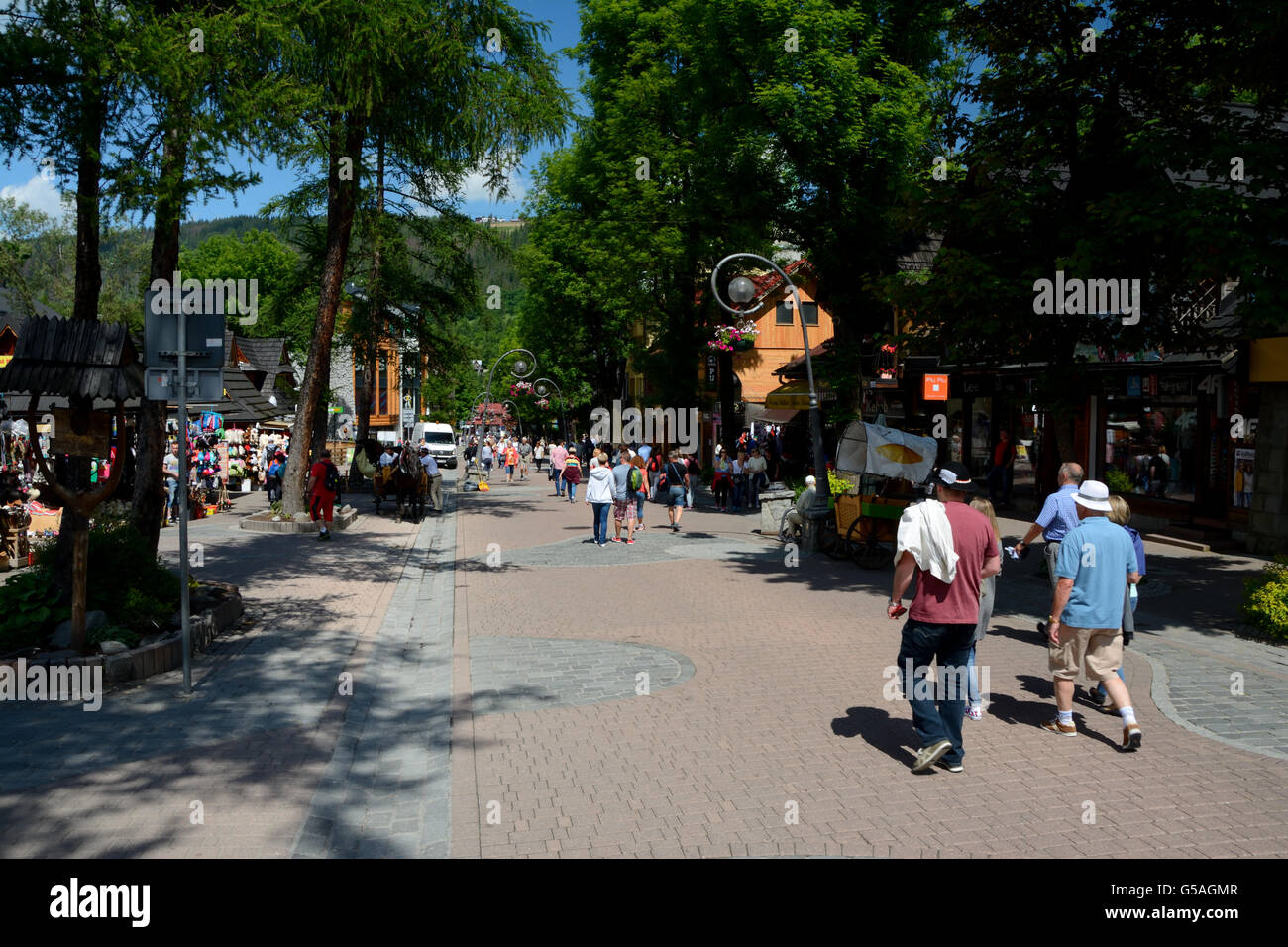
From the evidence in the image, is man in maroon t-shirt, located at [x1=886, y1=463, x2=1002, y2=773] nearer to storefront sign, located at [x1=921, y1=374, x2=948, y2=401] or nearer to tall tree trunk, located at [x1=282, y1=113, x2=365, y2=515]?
tall tree trunk, located at [x1=282, y1=113, x2=365, y2=515]

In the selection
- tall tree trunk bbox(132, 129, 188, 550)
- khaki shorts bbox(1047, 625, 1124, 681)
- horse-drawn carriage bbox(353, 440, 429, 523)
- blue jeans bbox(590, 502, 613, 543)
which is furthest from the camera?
horse-drawn carriage bbox(353, 440, 429, 523)

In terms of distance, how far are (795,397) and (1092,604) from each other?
19.8 m

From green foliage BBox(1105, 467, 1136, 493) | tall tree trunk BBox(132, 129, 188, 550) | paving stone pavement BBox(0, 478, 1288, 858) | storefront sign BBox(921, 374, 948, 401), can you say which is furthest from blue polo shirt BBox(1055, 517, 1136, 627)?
storefront sign BBox(921, 374, 948, 401)

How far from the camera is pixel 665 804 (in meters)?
5.54

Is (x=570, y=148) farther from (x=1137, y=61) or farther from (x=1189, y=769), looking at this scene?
(x=1189, y=769)

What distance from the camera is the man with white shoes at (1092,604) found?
22.1 ft

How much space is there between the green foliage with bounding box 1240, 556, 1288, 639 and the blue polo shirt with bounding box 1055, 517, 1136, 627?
4243 millimetres

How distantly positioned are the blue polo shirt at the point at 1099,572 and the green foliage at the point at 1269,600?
424 cm

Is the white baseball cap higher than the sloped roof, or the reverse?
the sloped roof

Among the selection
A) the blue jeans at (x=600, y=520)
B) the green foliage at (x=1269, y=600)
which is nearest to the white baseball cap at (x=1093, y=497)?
the green foliage at (x=1269, y=600)

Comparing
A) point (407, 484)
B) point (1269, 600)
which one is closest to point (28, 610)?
point (1269, 600)

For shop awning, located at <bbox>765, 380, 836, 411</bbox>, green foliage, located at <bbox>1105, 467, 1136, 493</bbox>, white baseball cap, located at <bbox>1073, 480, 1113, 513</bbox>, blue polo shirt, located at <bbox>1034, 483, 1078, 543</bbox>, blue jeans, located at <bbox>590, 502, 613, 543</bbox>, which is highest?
shop awning, located at <bbox>765, 380, 836, 411</bbox>

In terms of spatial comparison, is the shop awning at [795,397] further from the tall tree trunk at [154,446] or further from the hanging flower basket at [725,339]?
the tall tree trunk at [154,446]

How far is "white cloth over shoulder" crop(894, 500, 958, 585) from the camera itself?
19.7ft
